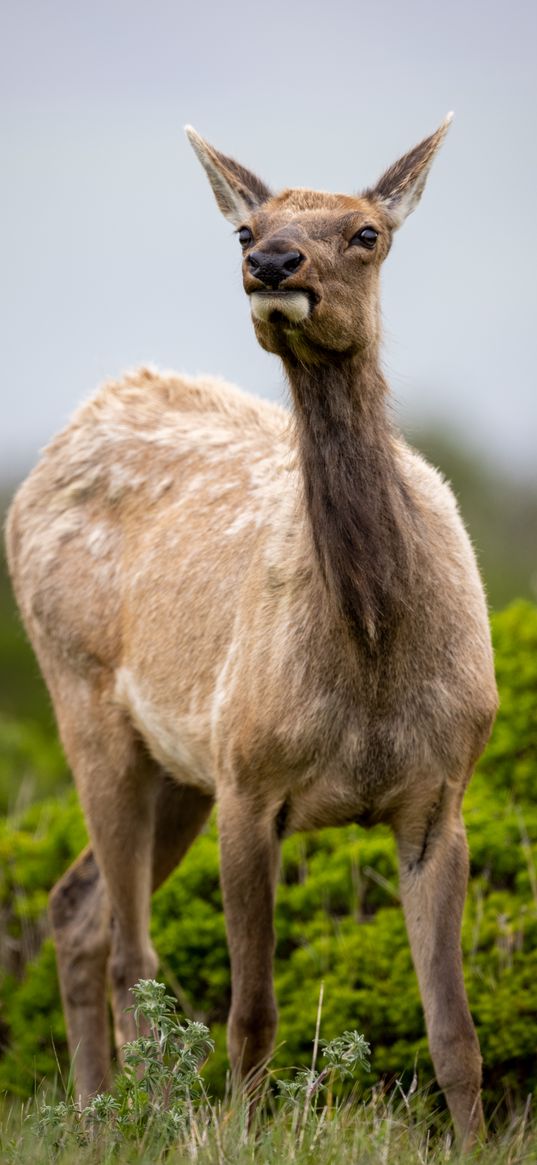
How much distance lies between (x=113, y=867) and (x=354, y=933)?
1269 mm

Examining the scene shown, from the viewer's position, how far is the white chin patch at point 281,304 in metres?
4.91

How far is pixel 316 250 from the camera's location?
511cm

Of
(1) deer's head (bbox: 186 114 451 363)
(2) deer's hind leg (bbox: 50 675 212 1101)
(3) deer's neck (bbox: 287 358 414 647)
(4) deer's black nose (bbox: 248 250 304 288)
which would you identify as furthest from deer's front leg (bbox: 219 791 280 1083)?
(4) deer's black nose (bbox: 248 250 304 288)

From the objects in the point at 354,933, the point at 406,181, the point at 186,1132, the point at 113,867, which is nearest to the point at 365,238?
the point at 406,181

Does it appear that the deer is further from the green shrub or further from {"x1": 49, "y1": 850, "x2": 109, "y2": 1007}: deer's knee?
the green shrub

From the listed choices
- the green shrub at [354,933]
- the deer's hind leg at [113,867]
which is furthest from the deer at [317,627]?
the green shrub at [354,933]

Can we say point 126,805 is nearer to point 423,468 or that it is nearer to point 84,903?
point 84,903

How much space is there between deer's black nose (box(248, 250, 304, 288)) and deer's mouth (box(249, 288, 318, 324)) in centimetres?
4

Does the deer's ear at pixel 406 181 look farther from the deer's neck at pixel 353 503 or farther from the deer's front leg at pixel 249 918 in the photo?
the deer's front leg at pixel 249 918

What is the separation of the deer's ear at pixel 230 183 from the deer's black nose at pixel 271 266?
3.34 feet

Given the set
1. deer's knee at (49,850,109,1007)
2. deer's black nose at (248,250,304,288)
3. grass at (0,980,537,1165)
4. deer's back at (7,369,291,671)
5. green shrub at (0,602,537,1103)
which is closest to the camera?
grass at (0,980,537,1165)

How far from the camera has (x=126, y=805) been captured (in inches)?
281

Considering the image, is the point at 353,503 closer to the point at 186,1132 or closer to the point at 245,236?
the point at 245,236

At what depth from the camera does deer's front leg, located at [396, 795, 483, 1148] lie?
5488 mm
